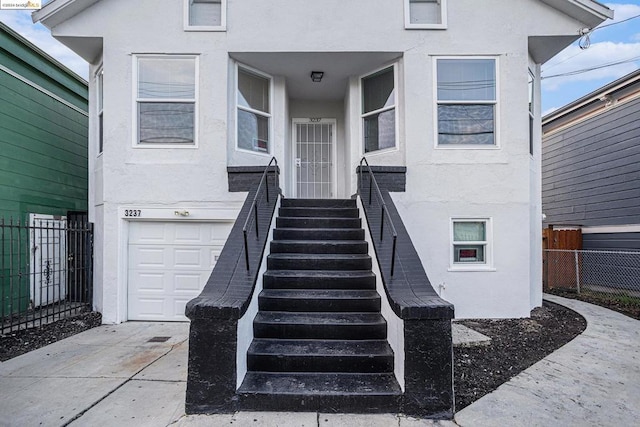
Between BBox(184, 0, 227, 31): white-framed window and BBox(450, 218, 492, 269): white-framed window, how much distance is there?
18.2ft

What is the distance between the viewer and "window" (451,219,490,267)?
6938mm

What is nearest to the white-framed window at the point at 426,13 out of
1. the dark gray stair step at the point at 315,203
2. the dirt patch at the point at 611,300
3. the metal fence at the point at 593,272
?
the dark gray stair step at the point at 315,203

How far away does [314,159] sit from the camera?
29.0 ft

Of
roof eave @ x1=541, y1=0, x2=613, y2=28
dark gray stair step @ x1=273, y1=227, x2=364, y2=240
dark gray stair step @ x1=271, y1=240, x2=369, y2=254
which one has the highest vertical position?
roof eave @ x1=541, y1=0, x2=613, y2=28

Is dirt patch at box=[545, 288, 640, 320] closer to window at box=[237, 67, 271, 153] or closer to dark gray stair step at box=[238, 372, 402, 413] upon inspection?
dark gray stair step at box=[238, 372, 402, 413]

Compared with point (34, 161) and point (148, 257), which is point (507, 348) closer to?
point (148, 257)

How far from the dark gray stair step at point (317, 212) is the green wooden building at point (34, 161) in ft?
14.0

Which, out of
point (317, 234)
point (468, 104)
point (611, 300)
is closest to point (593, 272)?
point (611, 300)

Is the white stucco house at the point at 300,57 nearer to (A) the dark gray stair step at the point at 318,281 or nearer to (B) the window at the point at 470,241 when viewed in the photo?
(B) the window at the point at 470,241

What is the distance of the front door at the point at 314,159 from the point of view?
28.8ft

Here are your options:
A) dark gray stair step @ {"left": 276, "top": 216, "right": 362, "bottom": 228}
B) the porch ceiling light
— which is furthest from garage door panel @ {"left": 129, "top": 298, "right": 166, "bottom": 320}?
the porch ceiling light

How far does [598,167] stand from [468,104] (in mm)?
6045

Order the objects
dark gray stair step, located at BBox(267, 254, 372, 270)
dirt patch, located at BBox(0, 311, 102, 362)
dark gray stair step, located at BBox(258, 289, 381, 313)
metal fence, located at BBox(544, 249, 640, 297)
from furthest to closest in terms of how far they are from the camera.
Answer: metal fence, located at BBox(544, 249, 640, 297), dirt patch, located at BBox(0, 311, 102, 362), dark gray stair step, located at BBox(267, 254, 372, 270), dark gray stair step, located at BBox(258, 289, 381, 313)

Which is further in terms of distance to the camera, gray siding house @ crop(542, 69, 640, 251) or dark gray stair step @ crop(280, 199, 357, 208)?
gray siding house @ crop(542, 69, 640, 251)
